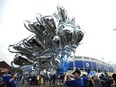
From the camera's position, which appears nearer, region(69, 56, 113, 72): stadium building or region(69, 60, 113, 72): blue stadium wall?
region(69, 60, 113, 72): blue stadium wall

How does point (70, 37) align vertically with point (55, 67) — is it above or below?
above

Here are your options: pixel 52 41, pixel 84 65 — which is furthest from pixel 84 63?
pixel 52 41

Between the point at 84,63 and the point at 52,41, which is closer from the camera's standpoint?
the point at 52,41

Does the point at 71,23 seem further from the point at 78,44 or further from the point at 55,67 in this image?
the point at 55,67

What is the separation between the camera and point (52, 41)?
1695 inches

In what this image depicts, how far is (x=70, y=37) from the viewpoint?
41.6 m

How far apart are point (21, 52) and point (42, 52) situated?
5.76m

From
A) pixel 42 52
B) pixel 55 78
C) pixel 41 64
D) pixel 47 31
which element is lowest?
pixel 55 78

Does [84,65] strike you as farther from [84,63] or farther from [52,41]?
[52,41]

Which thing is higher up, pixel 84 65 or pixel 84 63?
pixel 84 63

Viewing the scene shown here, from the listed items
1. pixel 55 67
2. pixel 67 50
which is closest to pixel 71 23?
pixel 67 50

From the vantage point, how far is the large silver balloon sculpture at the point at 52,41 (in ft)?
136

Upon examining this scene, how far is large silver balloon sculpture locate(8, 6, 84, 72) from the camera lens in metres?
41.4

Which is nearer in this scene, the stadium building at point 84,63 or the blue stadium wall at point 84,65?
the blue stadium wall at point 84,65
